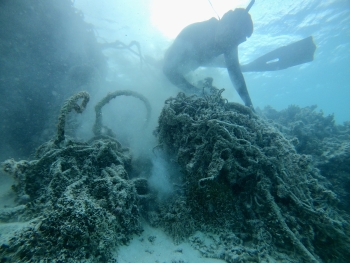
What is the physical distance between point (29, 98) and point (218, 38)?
7.67m

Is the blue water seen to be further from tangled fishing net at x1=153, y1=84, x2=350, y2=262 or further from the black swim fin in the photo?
tangled fishing net at x1=153, y1=84, x2=350, y2=262

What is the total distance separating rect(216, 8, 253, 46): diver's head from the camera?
5961mm

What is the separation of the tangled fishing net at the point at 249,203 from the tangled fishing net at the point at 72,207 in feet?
2.85

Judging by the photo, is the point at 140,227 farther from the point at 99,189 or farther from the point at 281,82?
the point at 281,82

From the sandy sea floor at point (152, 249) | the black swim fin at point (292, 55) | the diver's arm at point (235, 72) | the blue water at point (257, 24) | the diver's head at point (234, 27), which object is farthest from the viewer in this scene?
the blue water at point (257, 24)

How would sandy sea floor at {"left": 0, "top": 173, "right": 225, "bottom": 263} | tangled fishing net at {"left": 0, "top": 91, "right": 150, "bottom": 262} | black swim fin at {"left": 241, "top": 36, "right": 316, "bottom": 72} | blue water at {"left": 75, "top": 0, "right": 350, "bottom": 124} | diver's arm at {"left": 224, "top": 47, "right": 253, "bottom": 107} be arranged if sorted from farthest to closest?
blue water at {"left": 75, "top": 0, "right": 350, "bottom": 124}
black swim fin at {"left": 241, "top": 36, "right": 316, "bottom": 72}
diver's arm at {"left": 224, "top": 47, "right": 253, "bottom": 107}
sandy sea floor at {"left": 0, "top": 173, "right": 225, "bottom": 263}
tangled fishing net at {"left": 0, "top": 91, "right": 150, "bottom": 262}

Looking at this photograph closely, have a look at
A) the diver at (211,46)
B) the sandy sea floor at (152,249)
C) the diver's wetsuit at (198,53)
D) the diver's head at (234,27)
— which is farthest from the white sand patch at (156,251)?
the diver's head at (234,27)

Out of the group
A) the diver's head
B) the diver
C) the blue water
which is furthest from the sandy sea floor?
the blue water

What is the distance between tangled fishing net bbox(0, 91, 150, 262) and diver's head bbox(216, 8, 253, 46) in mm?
5576

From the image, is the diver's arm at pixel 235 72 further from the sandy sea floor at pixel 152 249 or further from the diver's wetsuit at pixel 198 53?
the sandy sea floor at pixel 152 249

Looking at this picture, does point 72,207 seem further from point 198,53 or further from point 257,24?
Answer: point 257,24

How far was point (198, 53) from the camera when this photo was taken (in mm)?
7340

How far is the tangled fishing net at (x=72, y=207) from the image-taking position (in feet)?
4.79

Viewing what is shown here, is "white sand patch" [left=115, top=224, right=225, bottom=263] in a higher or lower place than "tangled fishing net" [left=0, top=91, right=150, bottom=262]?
lower
